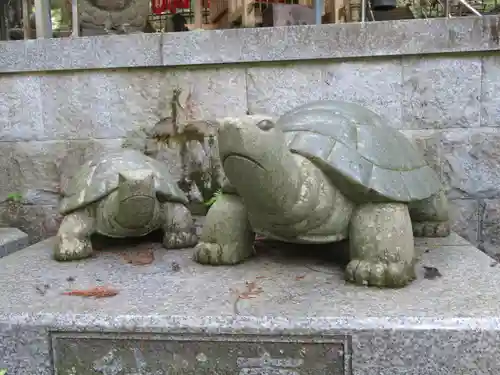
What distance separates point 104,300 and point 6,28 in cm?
678

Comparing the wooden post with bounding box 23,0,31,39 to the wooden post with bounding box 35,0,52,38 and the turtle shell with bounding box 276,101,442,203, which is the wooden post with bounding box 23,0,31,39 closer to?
the wooden post with bounding box 35,0,52,38

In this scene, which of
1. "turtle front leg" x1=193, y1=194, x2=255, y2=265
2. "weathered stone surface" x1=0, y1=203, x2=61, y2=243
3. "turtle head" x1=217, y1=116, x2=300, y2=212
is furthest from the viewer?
"weathered stone surface" x1=0, y1=203, x2=61, y2=243

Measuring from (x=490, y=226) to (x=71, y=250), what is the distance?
2535 millimetres

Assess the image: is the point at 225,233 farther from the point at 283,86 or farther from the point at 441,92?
the point at 441,92

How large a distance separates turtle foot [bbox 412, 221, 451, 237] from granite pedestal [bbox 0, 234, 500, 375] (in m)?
0.70

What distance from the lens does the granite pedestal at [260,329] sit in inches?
65.5

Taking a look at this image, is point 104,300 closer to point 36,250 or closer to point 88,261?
point 88,261

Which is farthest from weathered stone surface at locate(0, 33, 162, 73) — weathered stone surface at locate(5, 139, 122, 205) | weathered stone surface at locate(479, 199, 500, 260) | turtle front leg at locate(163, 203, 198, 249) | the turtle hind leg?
weathered stone surface at locate(479, 199, 500, 260)

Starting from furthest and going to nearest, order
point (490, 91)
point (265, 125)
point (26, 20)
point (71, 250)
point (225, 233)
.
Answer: point (26, 20)
point (490, 91)
point (71, 250)
point (225, 233)
point (265, 125)

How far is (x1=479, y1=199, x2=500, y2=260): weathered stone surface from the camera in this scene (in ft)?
10.7

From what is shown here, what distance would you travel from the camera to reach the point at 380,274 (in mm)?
2006

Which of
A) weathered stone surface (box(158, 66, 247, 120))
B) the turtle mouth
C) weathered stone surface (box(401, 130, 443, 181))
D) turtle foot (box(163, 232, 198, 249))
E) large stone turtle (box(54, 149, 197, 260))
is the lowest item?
turtle foot (box(163, 232, 198, 249))

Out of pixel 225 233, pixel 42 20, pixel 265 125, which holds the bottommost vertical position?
pixel 225 233

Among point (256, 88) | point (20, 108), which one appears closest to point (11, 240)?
point (20, 108)
